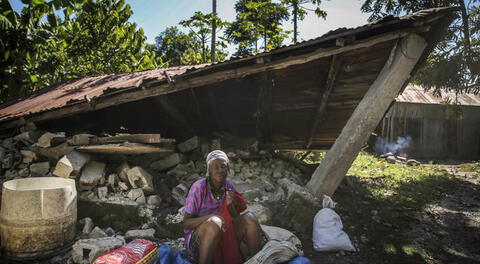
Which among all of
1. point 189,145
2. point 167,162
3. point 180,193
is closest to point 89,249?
point 180,193

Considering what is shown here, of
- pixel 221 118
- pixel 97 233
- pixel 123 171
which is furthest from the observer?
pixel 221 118

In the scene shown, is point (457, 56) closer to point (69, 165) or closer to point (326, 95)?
point (326, 95)

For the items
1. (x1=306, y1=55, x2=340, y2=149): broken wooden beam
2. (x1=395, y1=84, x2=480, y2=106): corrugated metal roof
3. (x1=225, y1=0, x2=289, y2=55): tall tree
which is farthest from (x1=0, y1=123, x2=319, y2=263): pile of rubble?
(x1=395, y1=84, x2=480, y2=106): corrugated metal roof

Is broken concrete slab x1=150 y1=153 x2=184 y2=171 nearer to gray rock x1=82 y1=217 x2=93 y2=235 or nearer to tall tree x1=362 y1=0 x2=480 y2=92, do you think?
gray rock x1=82 y1=217 x2=93 y2=235

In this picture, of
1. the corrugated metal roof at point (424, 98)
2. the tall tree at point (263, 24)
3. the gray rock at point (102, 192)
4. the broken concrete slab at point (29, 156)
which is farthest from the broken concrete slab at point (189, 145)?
the corrugated metal roof at point (424, 98)

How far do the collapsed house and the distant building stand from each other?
1117 centimetres

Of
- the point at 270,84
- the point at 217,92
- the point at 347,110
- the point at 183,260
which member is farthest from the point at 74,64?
the point at 183,260

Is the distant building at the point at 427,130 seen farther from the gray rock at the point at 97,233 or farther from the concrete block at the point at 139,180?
the gray rock at the point at 97,233

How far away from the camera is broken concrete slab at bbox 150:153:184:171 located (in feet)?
17.1

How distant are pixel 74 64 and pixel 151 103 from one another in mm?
10396

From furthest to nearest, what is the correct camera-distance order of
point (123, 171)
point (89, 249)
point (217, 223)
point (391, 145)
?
point (391, 145) → point (123, 171) → point (89, 249) → point (217, 223)

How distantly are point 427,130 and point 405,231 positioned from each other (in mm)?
14775

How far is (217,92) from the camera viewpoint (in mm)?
6062

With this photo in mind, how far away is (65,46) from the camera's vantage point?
38.3ft
